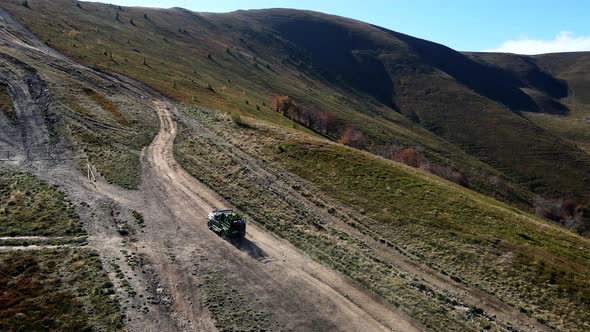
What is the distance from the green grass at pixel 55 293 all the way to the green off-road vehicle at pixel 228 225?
9.48 metres

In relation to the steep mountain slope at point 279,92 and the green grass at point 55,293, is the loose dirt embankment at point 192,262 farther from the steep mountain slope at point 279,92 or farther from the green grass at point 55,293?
the steep mountain slope at point 279,92

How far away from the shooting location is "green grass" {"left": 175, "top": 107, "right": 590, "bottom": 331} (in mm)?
29766

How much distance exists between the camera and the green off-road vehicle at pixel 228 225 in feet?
112

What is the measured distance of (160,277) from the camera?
92.1 feet

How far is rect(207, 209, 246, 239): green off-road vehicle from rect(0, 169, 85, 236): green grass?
10423mm

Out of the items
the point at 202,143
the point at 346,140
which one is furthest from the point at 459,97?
the point at 202,143

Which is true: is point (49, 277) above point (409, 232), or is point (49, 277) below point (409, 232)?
below

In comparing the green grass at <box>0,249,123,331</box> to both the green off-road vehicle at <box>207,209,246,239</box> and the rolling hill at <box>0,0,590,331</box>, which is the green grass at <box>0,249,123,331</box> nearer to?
the rolling hill at <box>0,0,590,331</box>

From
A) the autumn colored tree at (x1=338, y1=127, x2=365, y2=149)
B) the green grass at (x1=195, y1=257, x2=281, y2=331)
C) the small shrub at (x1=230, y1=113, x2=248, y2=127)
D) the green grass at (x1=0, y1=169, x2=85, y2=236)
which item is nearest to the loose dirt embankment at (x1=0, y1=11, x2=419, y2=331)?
the green grass at (x1=195, y1=257, x2=281, y2=331)

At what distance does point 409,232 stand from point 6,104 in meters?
59.4

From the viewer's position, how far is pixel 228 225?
33969 mm

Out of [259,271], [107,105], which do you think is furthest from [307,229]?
[107,105]

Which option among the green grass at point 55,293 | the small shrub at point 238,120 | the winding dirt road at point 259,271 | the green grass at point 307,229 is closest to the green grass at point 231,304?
the winding dirt road at point 259,271

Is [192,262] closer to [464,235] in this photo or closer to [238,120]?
[464,235]
